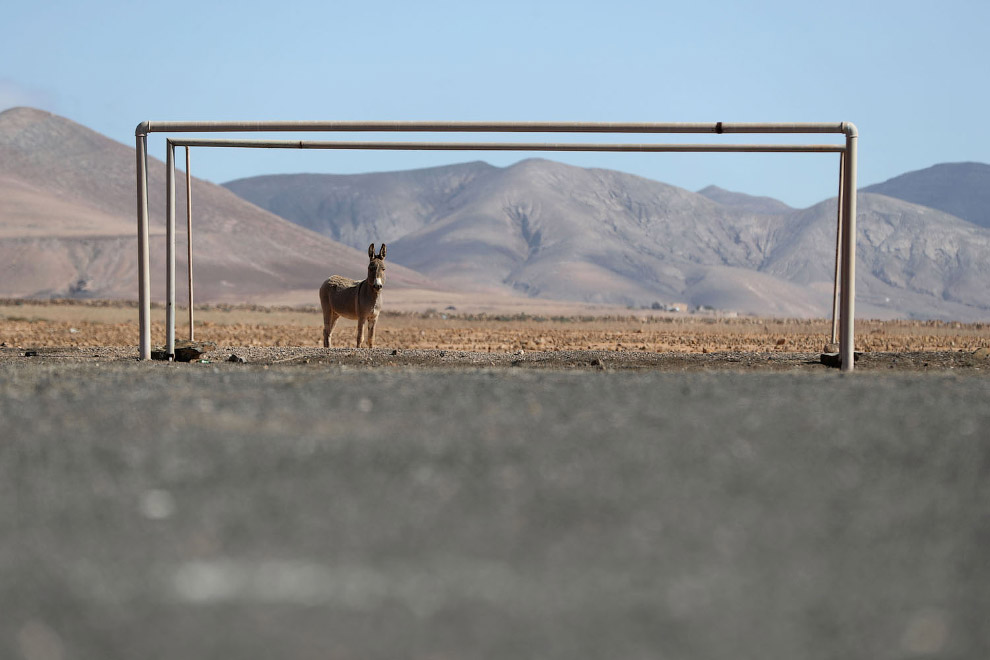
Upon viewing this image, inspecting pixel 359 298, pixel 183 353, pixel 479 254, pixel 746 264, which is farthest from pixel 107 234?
pixel 183 353

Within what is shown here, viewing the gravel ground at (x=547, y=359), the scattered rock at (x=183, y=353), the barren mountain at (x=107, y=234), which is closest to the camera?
the gravel ground at (x=547, y=359)

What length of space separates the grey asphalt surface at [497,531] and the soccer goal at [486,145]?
243 inches

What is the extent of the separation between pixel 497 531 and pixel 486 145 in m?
12.7

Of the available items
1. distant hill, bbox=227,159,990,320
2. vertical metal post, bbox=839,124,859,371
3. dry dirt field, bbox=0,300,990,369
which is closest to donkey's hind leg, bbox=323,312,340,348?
dry dirt field, bbox=0,300,990,369

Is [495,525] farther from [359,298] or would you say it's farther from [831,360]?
[359,298]

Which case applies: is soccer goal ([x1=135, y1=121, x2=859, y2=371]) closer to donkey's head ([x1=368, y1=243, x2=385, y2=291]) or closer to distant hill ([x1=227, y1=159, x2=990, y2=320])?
donkey's head ([x1=368, y1=243, x2=385, y2=291])

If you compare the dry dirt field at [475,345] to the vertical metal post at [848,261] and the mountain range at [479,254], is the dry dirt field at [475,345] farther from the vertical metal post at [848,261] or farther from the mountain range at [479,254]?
the mountain range at [479,254]

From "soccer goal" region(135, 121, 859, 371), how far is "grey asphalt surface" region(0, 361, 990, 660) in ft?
20.3

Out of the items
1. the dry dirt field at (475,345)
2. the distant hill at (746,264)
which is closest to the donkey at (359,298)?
the dry dirt field at (475,345)

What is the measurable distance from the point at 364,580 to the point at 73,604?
112cm

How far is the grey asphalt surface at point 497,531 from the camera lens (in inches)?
171

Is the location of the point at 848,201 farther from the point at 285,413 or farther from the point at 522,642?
the point at 522,642

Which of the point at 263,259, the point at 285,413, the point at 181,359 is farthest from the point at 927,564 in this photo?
the point at 263,259

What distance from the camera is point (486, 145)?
17.6m
